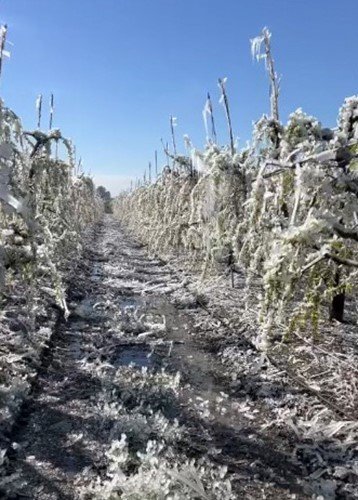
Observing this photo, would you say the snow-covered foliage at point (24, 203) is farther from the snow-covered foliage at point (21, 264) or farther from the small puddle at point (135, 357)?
the small puddle at point (135, 357)

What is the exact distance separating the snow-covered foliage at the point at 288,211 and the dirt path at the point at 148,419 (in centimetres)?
110

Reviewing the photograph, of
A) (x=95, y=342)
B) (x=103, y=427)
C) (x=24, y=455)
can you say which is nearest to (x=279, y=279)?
(x=103, y=427)

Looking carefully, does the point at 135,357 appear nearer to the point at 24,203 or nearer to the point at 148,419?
the point at 148,419

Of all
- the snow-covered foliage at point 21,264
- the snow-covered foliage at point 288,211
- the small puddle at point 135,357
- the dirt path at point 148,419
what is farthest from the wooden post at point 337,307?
the snow-covered foliage at point 21,264

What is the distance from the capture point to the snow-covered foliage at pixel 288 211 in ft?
12.5

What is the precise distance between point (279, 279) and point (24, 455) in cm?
270

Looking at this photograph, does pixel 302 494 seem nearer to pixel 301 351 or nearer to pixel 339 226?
pixel 339 226

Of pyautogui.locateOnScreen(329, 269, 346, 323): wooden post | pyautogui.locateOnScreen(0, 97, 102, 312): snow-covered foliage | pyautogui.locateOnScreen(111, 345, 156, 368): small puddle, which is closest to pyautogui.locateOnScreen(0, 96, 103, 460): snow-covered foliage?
pyautogui.locateOnScreen(0, 97, 102, 312): snow-covered foliage

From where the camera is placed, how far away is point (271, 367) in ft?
21.4

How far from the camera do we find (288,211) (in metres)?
7.50

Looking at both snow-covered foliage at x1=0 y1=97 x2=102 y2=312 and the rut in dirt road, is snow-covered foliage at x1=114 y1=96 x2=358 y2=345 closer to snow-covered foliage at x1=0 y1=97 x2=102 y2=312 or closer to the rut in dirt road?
the rut in dirt road

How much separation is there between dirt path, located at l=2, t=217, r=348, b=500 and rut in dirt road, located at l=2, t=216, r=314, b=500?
0.01 m

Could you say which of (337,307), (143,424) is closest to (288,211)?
(337,307)

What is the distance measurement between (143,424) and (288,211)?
13.2 ft
